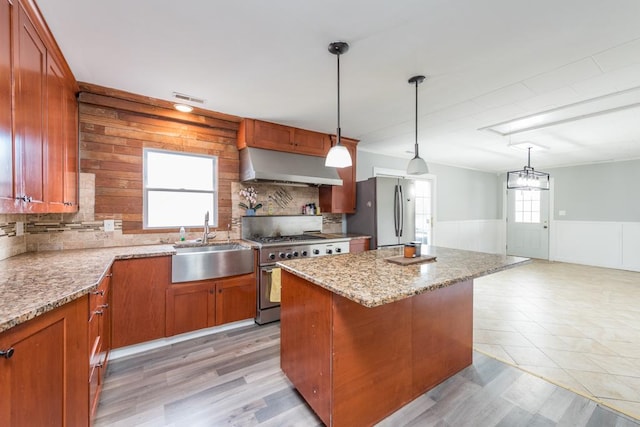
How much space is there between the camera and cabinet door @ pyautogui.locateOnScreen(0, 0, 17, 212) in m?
1.22

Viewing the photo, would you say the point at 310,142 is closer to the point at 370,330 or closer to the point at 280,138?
the point at 280,138

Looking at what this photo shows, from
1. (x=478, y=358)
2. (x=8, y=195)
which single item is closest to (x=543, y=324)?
(x=478, y=358)

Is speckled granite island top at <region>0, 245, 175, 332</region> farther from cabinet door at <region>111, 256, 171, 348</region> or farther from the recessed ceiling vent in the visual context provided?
the recessed ceiling vent

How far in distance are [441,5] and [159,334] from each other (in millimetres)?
3262

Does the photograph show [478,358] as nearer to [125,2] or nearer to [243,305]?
[243,305]

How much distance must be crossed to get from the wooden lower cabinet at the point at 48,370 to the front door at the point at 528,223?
8.64m

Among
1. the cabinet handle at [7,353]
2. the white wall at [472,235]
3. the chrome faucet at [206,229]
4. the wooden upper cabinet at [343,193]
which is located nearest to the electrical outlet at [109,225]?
the chrome faucet at [206,229]

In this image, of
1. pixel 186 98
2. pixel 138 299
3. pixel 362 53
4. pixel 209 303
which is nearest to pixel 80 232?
pixel 138 299

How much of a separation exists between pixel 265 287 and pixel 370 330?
1.68 metres

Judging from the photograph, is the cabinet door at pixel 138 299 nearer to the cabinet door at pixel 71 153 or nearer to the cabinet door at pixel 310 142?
the cabinet door at pixel 71 153

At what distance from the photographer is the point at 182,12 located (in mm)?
1535

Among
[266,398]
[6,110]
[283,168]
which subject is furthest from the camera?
[283,168]

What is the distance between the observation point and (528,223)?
7031 millimetres

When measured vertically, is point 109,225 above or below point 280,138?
below
